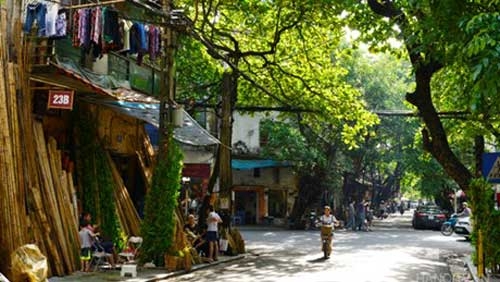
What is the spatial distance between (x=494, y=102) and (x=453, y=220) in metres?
24.0

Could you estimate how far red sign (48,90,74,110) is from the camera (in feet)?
41.5

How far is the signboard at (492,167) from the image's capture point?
11969mm

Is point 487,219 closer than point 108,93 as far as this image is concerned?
No

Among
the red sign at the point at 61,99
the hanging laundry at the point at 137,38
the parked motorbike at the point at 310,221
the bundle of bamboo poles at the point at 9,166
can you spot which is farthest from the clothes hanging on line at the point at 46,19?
the parked motorbike at the point at 310,221

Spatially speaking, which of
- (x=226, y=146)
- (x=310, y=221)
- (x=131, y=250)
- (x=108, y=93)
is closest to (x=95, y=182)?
(x=131, y=250)

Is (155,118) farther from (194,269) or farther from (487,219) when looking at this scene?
(487,219)

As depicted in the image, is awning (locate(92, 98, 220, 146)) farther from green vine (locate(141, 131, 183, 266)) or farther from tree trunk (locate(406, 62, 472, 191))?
tree trunk (locate(406, 62, 472, 191))

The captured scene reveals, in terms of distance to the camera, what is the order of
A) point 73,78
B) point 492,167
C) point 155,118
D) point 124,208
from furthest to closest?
1. point 155,118
2. point 124,208
3. point 73,78
4. point 492,167

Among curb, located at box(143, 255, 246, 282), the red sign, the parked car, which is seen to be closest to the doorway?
the parked car

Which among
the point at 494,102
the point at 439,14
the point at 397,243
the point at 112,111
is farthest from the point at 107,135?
the point at 397,243

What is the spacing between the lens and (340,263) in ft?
55.6

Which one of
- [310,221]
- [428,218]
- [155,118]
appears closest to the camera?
[155,118]

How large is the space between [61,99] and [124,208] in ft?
16.0

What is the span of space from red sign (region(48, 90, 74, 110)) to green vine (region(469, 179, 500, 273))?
8663 mm
